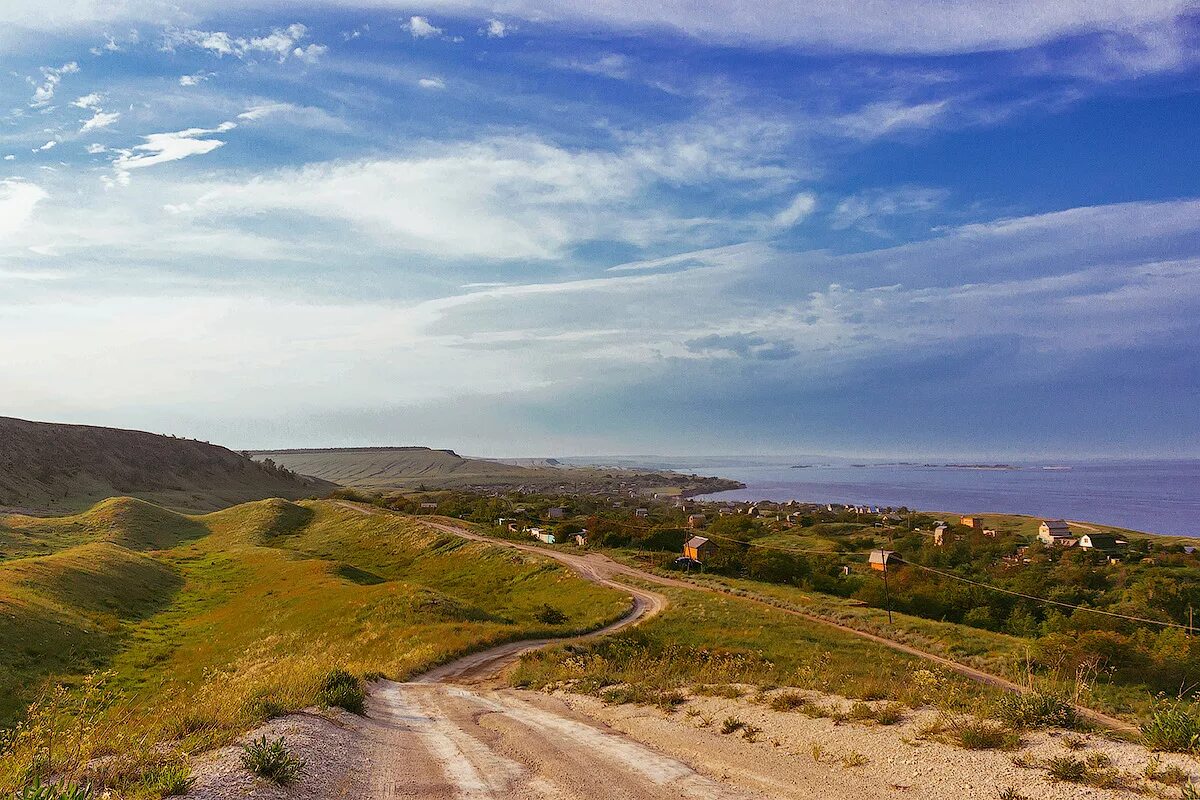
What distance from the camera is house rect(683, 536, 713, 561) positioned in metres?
71.1

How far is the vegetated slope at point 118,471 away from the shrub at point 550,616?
87.8 m

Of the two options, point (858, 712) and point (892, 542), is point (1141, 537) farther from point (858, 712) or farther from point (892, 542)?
point (858, 712)

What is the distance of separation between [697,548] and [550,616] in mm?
32990

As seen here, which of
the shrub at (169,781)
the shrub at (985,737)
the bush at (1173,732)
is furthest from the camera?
the shrub at (985,737)

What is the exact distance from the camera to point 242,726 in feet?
37.0

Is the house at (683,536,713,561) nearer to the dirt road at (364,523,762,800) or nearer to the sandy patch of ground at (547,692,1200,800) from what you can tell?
the dirt road at (364,523,762,800)

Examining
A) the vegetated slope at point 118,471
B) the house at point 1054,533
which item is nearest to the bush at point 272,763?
the house at point 1054,533

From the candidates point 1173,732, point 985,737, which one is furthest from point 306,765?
point 1173,732

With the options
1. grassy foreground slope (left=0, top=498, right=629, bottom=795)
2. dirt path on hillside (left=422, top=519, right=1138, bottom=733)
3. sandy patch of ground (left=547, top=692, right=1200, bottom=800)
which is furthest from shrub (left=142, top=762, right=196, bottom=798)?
dirt path on hillside (left=422, top=519, right=1138, bottom=733)

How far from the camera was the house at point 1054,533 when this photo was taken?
8762 centimetres

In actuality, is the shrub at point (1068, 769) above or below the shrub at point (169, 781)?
above

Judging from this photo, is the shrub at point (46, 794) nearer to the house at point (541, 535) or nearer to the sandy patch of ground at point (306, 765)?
the sandy patch of ground at point (306, 765)

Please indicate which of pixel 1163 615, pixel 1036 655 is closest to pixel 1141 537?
pixel 1163 615

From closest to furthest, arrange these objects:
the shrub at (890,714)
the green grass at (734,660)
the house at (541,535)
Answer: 1. the shrub at (890,714)
2. the green grass at (734,660)
3. the house at (541,535)
